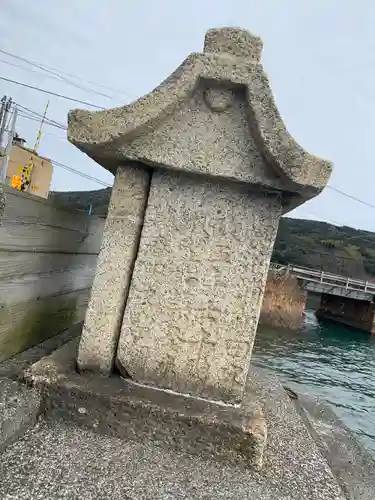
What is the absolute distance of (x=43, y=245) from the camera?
2.38 metres

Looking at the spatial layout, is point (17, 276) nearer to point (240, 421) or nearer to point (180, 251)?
point (180, 251)

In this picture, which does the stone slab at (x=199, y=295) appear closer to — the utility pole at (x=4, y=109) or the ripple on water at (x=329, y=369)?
the ripple on water at (x=329, y=369)

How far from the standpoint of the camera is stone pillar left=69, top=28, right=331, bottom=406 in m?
2.14

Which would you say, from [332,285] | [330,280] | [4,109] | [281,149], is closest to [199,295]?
[281,149]

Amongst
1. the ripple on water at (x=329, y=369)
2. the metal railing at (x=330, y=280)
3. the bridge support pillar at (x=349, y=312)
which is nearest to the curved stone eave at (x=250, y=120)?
the ripple on water at (x=329, y=369)

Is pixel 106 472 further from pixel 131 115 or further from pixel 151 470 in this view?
pixel 131 115

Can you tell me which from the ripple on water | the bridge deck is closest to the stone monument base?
the ripple on water

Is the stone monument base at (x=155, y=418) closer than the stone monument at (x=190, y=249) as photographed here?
Yes

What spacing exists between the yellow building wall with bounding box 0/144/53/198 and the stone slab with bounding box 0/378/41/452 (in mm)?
18609

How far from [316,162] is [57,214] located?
54.7 inches

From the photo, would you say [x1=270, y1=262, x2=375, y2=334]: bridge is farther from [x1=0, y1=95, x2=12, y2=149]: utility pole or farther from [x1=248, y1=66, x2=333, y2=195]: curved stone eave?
[x1=248, y1=66, x2=333, y2=195]: curved stone eave

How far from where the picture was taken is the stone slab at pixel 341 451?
229 cm

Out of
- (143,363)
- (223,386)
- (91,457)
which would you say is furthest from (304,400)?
(91,457)

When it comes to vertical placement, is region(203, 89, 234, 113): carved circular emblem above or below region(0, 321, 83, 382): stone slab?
above
